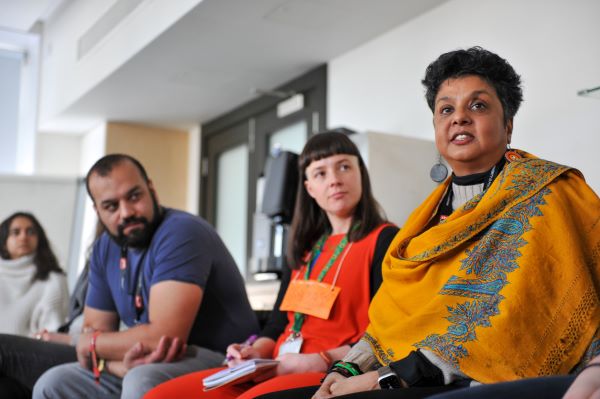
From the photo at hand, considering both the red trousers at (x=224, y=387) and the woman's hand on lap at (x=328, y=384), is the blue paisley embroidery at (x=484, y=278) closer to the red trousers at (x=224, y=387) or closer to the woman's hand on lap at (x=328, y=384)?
the woman's hand on lap at (x=328, y=384)

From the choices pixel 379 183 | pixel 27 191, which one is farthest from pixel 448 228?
pixel 27 191

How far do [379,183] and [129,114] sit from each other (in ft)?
10.1

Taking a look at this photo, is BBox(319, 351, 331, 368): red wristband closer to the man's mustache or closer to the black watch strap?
the black watch strap

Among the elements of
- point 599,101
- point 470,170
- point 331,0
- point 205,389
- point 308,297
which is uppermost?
point 331,0

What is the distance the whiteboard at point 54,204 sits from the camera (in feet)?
12.5

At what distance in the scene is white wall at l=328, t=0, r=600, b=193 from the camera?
2.49 metres

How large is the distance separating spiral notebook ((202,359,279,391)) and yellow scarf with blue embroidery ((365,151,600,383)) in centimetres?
39

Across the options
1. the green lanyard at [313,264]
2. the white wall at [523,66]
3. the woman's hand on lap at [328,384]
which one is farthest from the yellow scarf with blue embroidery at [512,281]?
the white wall at [523,66]

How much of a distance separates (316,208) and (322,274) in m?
0.29

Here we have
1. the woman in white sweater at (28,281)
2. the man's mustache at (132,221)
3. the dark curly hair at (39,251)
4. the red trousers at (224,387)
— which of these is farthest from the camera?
the dark curly hair at (39,251)

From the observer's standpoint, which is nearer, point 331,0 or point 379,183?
point 379,183

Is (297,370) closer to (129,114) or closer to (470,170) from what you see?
(470,170)

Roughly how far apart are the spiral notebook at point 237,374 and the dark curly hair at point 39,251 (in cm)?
200

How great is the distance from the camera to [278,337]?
193 cm
